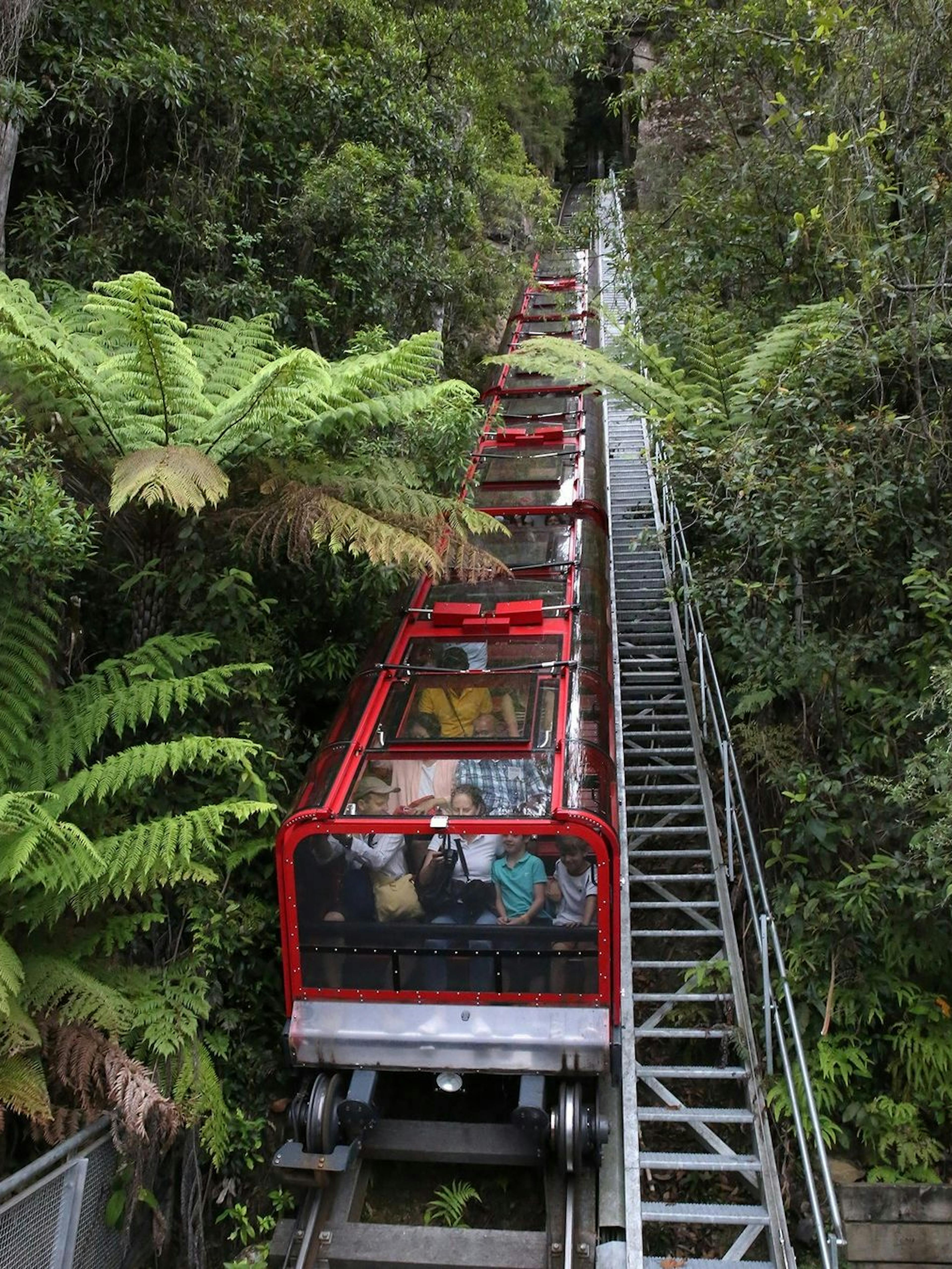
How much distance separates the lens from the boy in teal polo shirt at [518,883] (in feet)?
15.3

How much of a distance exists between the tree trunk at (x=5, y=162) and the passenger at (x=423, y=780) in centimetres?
439

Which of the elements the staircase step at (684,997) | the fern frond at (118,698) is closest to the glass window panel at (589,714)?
the staircase step at (684,997)

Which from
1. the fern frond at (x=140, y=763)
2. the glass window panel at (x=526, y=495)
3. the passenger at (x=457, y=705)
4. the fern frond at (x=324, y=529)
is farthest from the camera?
the glass window panel at (x=526, y=495)

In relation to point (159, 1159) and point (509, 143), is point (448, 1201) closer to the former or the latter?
point (159, 1159)

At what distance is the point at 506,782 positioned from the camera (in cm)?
491

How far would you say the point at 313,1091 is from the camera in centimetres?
488

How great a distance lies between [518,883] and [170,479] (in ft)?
8.51

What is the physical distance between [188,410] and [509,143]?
1685 cm

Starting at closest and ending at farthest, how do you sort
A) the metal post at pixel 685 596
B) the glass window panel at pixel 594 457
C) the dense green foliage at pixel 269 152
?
1. the metal post at pixel 685 596
2. the dense green foliage at pixel 269 152
3. the glass window panel at pixel 594 457

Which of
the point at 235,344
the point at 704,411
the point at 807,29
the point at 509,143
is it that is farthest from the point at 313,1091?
the point at 509,143

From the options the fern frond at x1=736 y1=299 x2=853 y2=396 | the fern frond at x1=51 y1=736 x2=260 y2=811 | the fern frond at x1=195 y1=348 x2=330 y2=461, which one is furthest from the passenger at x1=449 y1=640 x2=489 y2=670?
the fern frond at x1=736 y1=299 x2=853 y2=396

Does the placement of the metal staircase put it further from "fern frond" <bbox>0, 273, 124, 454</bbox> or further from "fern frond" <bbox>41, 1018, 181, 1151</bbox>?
"fern frond" <bbox>0, 273, 124, 454</bbox>

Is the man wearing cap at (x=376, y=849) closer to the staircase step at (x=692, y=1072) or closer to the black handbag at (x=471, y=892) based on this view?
the black handbag at (x=471, y=892)

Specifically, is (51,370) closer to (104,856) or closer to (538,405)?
(104,856)
